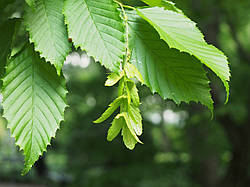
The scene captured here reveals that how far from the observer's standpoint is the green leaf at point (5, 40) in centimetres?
68

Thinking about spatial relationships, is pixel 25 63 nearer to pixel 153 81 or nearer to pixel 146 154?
pixel 153 81

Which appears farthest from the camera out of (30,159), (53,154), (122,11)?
(53,154)

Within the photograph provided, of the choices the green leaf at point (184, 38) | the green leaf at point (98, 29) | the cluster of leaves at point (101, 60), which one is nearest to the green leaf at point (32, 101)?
the cluster of leaves at point (101, 60)

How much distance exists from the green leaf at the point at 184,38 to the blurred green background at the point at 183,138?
3177 mm

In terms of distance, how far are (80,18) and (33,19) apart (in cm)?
11

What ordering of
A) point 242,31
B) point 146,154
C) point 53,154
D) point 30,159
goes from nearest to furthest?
point 30,159
point 242,31
point 146,154
point 53,154

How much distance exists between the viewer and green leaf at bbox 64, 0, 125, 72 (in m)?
0.60

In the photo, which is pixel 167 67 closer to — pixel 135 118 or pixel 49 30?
pixel 135 118

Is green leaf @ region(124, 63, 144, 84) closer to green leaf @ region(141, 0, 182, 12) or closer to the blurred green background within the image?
green leaf @ region(141, 0, 182, 12)

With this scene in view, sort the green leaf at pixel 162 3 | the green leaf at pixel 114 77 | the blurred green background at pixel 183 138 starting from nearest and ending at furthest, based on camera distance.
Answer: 1. the green leaf at pixel 114 77
2. the green leaf at pixel 162 3
3. the blurred green background at pixel 183 138

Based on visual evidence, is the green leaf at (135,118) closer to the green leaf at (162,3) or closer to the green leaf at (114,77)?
the green leaf at (114,77)

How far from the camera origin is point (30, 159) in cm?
59

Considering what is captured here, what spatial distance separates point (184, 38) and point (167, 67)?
89 millimetres

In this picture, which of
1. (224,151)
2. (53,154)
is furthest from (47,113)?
(53,154)
